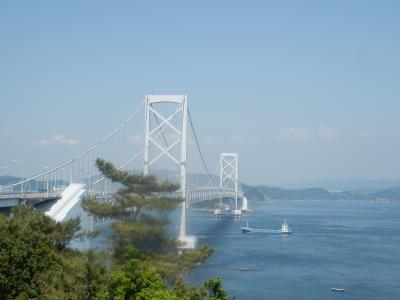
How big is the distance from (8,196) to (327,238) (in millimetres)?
16953

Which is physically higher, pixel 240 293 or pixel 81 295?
pixel 81 295

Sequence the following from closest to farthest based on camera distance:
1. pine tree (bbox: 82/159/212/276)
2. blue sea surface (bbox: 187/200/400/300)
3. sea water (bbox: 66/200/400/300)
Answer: pine tree (bbox: 82/159/212/276)
sea water (bbox: 66/200/400/300)
blue sea surface (bbox: 187/200/400/300)

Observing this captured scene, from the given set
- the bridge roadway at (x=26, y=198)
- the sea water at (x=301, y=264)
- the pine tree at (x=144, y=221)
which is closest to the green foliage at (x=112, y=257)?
the pine tree at (x=144, y=221)

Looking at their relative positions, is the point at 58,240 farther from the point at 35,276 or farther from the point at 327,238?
the point at 327,238

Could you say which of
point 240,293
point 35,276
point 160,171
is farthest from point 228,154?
point 35,276

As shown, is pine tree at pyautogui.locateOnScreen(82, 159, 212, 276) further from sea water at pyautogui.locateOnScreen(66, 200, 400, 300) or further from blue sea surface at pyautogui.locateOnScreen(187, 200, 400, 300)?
blue sea surface at pyautogui.locateOnScreen(187, 200, 400, 300)

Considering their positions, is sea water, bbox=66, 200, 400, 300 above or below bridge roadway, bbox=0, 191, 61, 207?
below

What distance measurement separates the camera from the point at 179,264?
9.44 metres

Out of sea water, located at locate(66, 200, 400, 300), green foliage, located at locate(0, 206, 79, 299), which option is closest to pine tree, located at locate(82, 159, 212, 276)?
sea water, located at locate(66, 200, 400, 300)

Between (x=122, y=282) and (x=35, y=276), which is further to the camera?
(x=35, y=276)

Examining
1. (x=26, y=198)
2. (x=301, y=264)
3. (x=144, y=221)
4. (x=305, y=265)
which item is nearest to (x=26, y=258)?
(x=144, y=221)

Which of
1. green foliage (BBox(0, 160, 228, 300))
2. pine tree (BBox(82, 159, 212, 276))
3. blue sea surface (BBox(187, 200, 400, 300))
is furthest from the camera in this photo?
blue sea surface (BBox(187, 200, 400, 300))

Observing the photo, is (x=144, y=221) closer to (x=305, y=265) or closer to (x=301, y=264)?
(x=305, y=265)

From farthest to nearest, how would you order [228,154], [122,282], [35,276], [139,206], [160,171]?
[228,154], [160,171], [139,206], [35,276], [122,282]
